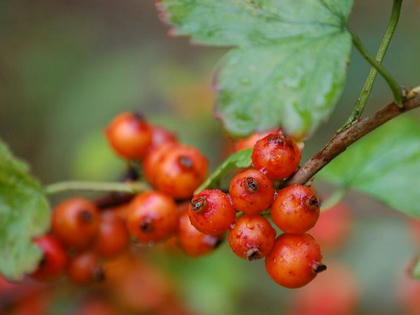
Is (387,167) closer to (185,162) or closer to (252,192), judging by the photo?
(185,162)

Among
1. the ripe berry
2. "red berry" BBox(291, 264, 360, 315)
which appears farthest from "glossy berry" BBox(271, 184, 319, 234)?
"red berry" BBox(291, 264, 360, 315)

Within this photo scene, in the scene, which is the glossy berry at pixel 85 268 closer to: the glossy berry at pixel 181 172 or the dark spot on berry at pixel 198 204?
the glossy berry at pixel 181 172

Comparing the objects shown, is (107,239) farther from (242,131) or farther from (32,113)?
(32,113)

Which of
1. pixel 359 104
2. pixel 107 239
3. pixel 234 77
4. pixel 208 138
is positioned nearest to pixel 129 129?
pixel 107 239

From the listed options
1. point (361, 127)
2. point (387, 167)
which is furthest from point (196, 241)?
point (387, 167)

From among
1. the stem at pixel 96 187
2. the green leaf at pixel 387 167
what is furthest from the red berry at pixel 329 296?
the stem at pixel 96 187

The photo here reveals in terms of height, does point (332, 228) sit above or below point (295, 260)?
below

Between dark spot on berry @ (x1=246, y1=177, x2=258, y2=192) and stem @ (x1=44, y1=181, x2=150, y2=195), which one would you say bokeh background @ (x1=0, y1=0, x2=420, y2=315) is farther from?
dark spot on berry @ (x1=246, y1=177, x2=258, y2=192)
